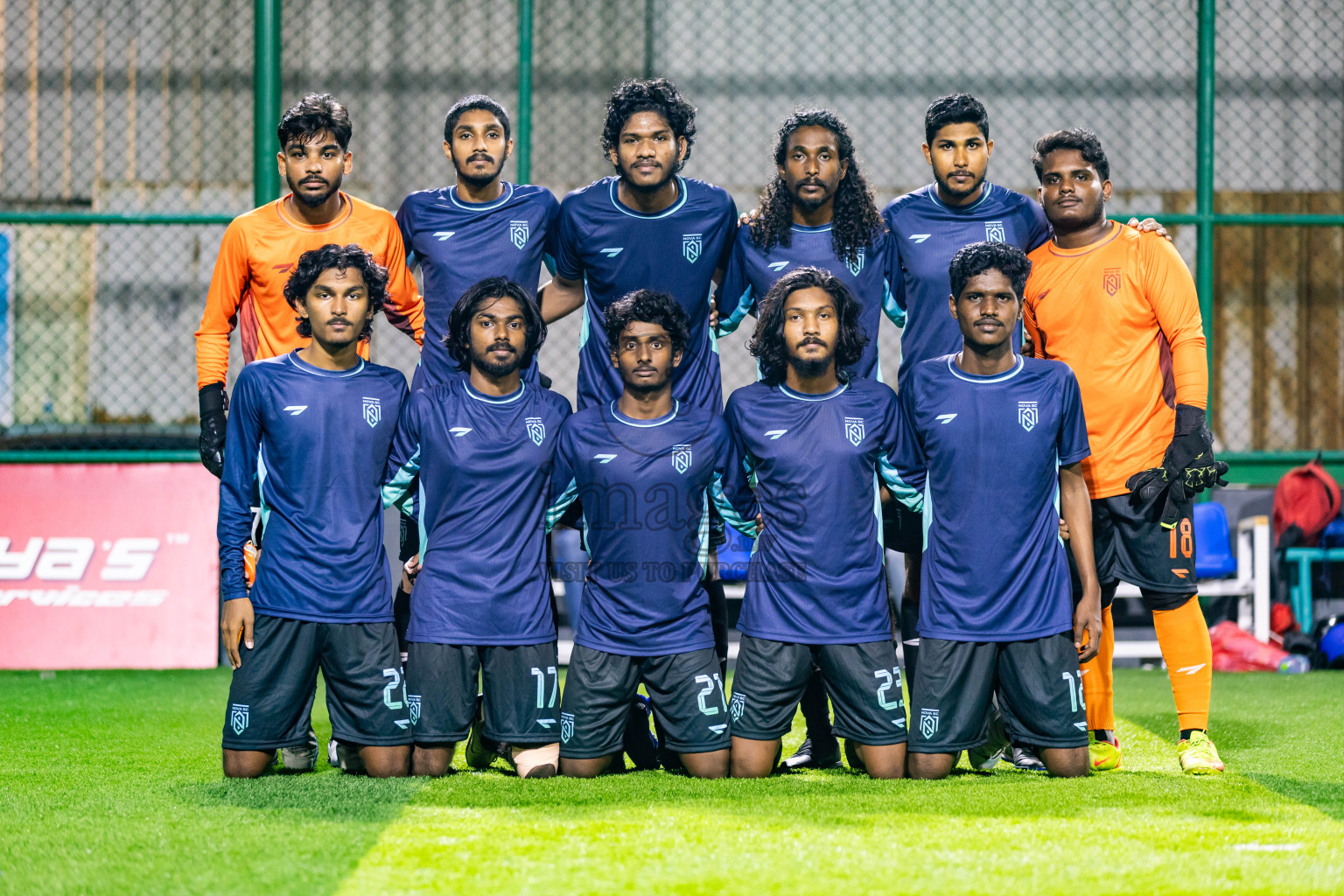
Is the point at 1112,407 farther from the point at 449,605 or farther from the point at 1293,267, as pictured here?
the point at 1293,267

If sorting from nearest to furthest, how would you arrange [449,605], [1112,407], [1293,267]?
[449,605]
[1112,407]
[1293,267]

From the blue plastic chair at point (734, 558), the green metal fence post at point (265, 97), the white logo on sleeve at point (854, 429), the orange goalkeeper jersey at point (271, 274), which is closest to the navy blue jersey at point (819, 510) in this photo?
the white logo on sleeve at point (854, 429)

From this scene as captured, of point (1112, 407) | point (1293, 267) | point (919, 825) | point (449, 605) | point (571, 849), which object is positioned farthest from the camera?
point (1293, 267)

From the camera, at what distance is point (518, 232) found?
445 centimetres

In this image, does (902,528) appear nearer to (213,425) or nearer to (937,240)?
(937,240)

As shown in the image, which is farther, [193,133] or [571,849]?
[193,133]

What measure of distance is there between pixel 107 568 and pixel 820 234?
4.40 metres

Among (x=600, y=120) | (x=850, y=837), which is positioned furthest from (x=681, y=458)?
(x=600, y=120)

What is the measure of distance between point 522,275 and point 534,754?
1.59 metres

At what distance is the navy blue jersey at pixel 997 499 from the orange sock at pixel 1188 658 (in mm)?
583

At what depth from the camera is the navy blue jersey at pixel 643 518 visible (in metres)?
3.96

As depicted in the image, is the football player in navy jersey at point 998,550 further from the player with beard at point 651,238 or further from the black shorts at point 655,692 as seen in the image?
the player with beard at point 651,238

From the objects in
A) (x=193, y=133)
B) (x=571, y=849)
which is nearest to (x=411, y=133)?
(x=193, y=133)

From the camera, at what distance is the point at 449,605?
3947mm
